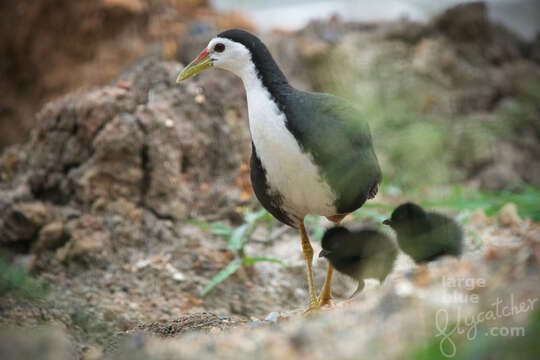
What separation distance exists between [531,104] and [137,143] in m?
5.01

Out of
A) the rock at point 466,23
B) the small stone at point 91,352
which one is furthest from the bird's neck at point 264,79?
the rock at point 466,23

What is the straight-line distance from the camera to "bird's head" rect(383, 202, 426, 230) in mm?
3273

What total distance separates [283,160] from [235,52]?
81 centimetres

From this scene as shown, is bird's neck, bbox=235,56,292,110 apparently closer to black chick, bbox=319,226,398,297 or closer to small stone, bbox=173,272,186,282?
black chick, bbox=319,226,398,297

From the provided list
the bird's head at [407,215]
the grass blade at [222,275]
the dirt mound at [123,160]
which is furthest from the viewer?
the dirt mound at [123,160]

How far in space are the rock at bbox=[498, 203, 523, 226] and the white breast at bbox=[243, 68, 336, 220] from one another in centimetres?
202

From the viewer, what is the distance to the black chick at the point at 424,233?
3.08 metres

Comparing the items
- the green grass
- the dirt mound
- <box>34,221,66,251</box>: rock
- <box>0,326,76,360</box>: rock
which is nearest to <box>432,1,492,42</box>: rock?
the green grass

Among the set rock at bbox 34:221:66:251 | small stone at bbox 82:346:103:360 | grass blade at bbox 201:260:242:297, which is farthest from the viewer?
rock at bbox 34:221:66:251

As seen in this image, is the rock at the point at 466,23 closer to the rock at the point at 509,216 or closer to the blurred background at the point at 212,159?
the blurred background at the point at 212,159

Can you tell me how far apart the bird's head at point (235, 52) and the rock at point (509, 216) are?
2.49 meters

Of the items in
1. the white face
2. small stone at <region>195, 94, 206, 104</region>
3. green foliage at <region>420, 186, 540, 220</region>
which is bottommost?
green foliage at <region>420, 186, 540, 220</region>

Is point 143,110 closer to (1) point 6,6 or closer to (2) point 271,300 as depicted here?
(2) point 271,300

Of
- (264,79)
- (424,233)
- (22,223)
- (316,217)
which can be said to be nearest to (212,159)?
(316,217)
